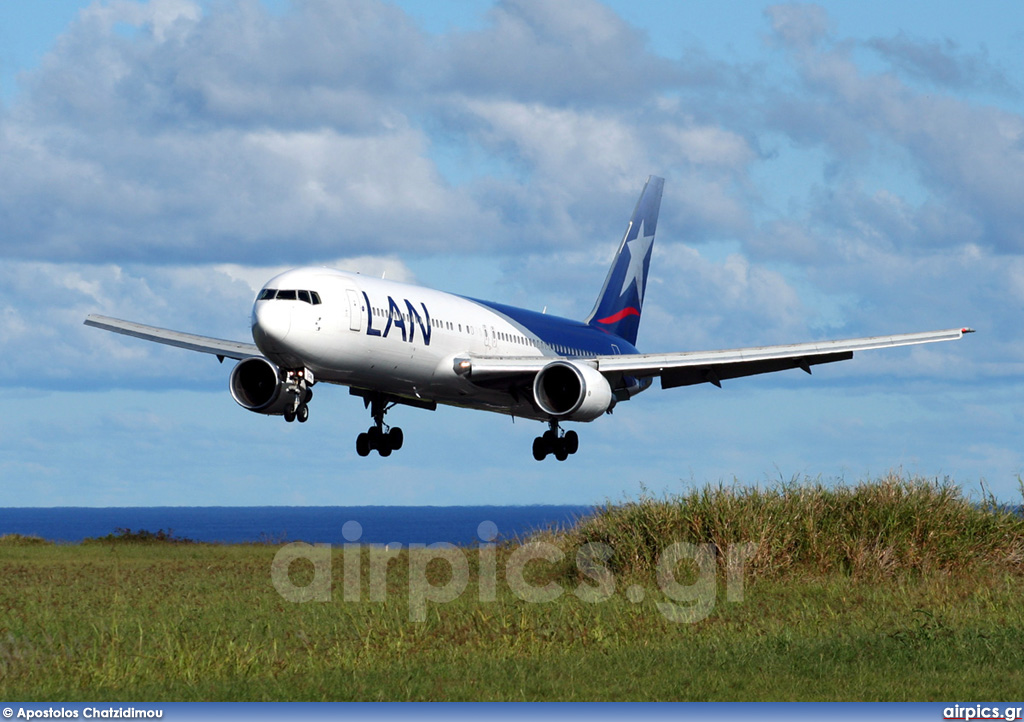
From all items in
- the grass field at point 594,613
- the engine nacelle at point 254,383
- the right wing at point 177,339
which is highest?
the right wing at point 177,339

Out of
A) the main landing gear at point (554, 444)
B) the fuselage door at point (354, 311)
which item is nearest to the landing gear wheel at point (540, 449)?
the main landing gear at point (554, 444)

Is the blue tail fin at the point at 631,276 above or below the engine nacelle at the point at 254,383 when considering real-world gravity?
above

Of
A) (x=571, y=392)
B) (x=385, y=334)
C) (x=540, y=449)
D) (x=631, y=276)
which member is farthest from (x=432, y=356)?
(x=631, y=276)

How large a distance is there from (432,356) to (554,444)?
28.8ft

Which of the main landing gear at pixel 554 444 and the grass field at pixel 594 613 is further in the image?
the main landing gear at pixel 554 444

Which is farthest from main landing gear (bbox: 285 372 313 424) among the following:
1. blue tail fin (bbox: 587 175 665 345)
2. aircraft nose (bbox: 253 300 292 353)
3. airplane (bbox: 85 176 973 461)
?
blue tail fin (bbox: 587 175 665 345)

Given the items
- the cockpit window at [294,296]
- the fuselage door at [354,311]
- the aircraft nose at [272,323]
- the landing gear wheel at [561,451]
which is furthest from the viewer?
the landing gear wheel at [561,451]

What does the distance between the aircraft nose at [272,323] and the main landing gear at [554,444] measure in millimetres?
13329

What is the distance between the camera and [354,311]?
1243 inches

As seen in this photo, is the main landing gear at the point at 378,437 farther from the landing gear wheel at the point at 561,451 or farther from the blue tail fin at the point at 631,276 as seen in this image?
the blue tail fin at the point at 631,276

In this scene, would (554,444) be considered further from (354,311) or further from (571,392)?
(354,311)

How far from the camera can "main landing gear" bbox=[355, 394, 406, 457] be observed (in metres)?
39.8

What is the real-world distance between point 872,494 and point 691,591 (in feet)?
21.9

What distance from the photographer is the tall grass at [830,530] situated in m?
32.6
